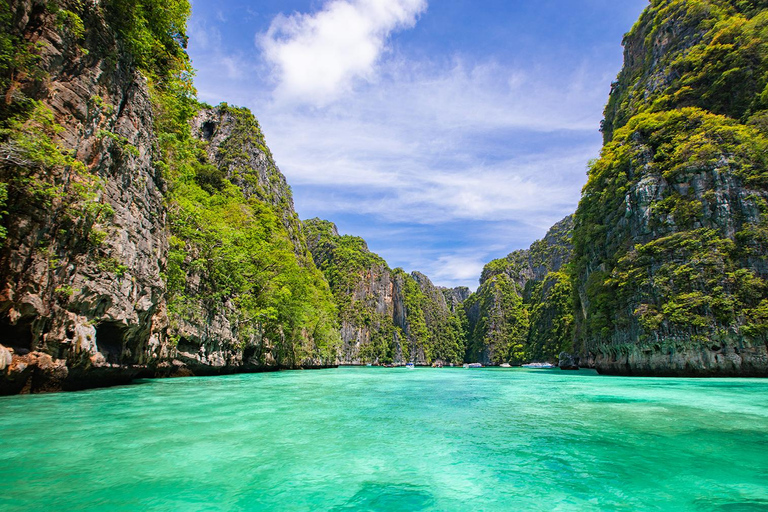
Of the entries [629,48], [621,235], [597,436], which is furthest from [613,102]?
[597,436]

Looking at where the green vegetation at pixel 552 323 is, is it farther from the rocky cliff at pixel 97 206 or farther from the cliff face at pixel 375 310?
the rocky cliff at pixel 97 206

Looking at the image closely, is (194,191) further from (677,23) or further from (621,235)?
(677,23)

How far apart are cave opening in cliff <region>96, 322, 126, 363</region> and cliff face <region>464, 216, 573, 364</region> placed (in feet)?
235

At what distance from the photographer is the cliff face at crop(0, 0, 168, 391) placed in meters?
9.27

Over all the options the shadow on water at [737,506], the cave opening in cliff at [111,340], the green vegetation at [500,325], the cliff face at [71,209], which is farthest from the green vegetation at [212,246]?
the green vegetation at [500,325]

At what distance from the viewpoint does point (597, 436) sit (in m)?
7.73

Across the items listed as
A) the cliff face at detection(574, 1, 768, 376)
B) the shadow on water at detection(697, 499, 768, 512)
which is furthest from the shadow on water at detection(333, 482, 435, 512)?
the cliff face at detection(574, 1, 768, 376)

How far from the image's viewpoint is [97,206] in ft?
37.2

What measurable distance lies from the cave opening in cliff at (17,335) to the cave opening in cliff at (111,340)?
285 centimetres

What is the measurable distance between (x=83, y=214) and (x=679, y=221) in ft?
130

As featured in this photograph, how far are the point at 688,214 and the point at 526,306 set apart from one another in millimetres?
109116

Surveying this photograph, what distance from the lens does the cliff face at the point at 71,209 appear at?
927 cm

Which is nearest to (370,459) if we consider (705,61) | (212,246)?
(212,246)

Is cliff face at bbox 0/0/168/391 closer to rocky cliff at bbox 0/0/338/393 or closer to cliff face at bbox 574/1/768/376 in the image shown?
rocky cliff at bbox 0/0/338/393
